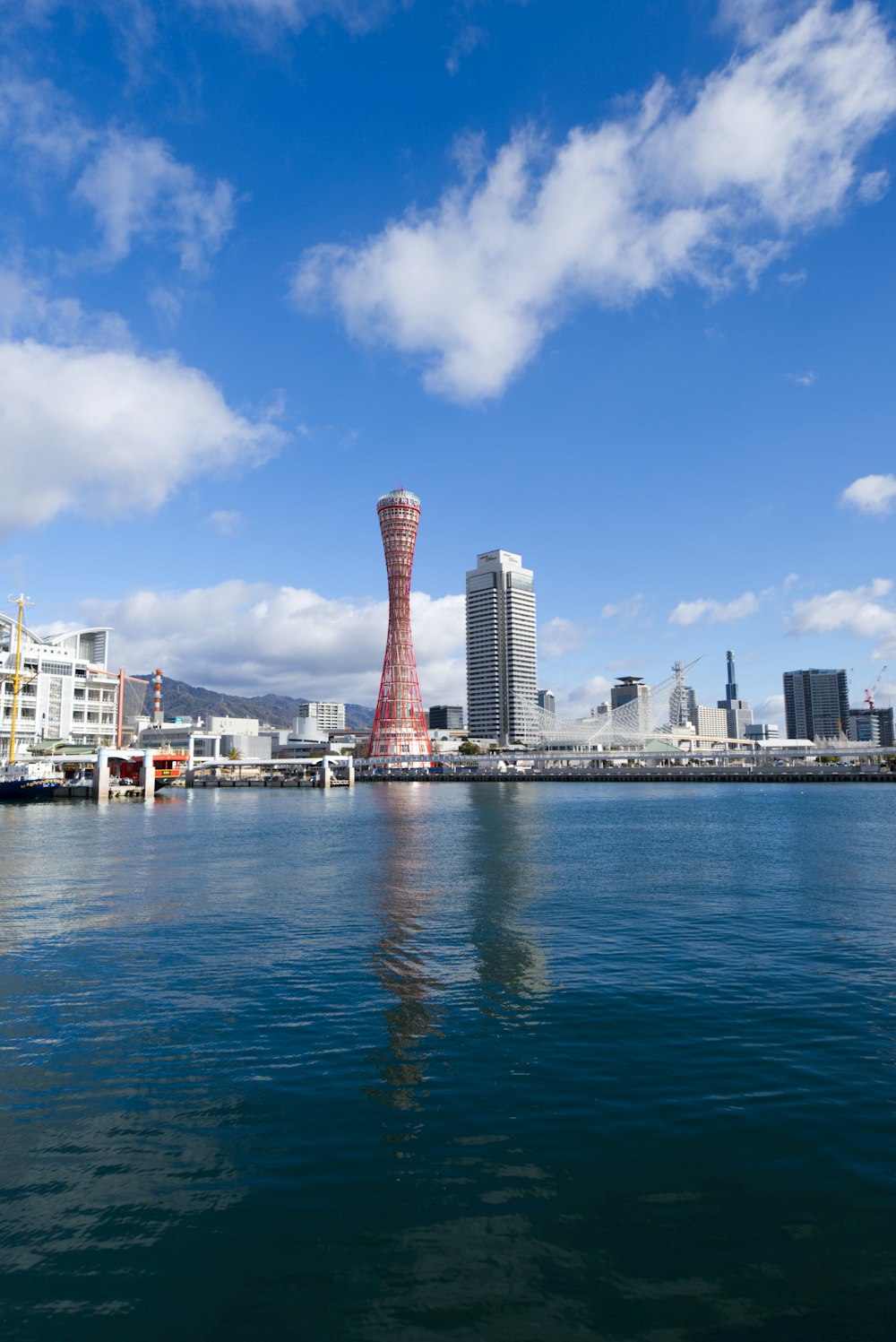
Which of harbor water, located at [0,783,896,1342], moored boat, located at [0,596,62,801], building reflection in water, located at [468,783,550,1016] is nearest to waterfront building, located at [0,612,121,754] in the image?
moored boat, located at [0,596,62,801]

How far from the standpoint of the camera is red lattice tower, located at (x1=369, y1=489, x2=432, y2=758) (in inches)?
5044

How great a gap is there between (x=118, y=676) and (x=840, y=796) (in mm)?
90208

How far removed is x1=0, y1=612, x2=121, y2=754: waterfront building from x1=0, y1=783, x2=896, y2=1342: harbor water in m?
81.4

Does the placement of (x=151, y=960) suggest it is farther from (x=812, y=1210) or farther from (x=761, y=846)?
(x=761, y=846)

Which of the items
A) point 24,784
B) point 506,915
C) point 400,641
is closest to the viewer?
point 506,915

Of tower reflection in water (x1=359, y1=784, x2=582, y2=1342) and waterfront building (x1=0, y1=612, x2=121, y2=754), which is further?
waterfront building (x1=0, y1=612, x2=121, y2=754)

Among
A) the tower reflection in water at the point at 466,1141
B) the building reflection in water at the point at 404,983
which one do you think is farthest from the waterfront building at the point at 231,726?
the tower reflection in water at the point at 466,1141

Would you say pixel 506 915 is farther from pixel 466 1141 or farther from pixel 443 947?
pixel 466 1141

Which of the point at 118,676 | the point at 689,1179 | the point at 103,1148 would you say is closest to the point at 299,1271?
the point at 103,1148

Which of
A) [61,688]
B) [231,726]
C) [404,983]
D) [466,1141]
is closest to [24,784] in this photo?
[61,688]

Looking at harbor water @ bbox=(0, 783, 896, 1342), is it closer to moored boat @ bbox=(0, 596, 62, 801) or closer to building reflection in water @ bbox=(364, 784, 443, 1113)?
building reflection in water @ bbox=(364, 784, 443, 1113)

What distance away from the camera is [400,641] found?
131000 mm

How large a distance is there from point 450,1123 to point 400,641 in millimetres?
122928

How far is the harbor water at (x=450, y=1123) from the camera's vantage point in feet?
19.5
